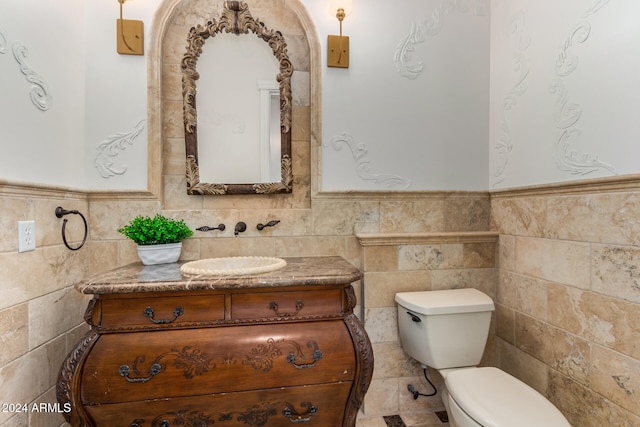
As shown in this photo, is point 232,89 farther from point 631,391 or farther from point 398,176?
point 631,391

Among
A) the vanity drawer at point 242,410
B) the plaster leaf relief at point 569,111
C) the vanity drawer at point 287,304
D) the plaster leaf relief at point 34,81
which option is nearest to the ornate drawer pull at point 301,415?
the vanity drawer at point 242,410

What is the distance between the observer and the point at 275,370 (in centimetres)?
113

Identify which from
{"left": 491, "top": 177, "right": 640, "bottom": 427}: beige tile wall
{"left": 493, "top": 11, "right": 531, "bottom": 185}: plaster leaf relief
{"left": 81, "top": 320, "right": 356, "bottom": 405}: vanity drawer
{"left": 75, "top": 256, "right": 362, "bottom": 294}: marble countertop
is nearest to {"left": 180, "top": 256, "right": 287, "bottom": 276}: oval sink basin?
{"left": 75, "top": 256, "right": 362, "bottom": 294}: marble countertop

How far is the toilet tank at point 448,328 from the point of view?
56.3 inches

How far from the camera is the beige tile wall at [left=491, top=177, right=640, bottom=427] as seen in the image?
3.57 feet

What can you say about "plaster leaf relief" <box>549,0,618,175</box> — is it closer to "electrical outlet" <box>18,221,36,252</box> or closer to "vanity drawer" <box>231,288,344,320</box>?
"vanity drawer" <box>231,288,344,320</box>

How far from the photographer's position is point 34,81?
1.21 metres

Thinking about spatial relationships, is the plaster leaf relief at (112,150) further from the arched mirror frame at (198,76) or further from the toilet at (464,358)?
the toilet at (464,358)

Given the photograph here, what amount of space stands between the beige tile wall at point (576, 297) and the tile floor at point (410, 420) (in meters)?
0.50

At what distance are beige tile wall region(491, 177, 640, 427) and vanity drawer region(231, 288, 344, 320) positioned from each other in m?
1.05

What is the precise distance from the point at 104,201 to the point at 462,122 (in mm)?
2107

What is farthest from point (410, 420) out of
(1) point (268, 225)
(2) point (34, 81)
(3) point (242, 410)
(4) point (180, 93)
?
(2) point (34, 81)

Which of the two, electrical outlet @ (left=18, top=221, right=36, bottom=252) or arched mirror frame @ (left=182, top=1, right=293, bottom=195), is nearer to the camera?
electrical outlet @ (left=18, top=221, right=36, bottom=252)

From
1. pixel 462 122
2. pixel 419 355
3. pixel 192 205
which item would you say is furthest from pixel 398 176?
pixel 192 205
